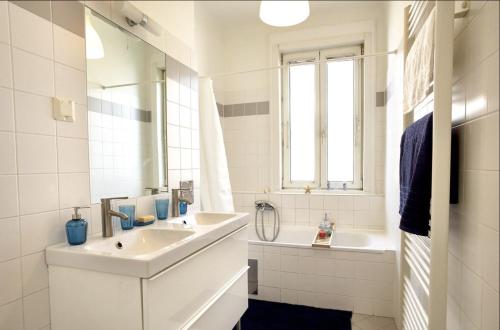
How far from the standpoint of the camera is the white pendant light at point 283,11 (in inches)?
62.9

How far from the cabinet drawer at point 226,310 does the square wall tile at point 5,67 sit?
1.14 m

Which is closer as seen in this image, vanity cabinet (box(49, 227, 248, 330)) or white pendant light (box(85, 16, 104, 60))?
vanity cabinet (box(49, 227, 248, 330))

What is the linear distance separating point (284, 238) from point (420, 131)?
198 centimetres

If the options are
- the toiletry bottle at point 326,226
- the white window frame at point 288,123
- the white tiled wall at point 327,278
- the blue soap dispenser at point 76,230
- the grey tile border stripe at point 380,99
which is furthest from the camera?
the white window frame at point 288,123

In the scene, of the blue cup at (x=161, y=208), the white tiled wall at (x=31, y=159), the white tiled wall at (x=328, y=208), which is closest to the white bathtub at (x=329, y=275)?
the white tiled wall at (x=328, y=208)

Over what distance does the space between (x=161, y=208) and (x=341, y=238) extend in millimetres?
1763

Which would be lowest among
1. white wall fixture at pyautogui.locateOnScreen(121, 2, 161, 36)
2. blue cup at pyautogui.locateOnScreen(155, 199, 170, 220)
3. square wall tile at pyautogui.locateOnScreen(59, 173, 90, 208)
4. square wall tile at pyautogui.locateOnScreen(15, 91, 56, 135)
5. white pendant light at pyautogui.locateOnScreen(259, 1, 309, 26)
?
blue cup at pyautogui.locateOnScreen(155, 199, 170, 220)

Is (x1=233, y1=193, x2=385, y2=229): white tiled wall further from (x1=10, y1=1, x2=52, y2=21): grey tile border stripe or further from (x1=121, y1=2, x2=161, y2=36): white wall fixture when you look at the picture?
(x1=10, y1=1, x2=52, y2=21): grey tile border stripe

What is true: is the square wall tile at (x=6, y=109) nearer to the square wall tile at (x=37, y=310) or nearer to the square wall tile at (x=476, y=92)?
the square wall tile at (x=37, y=310)

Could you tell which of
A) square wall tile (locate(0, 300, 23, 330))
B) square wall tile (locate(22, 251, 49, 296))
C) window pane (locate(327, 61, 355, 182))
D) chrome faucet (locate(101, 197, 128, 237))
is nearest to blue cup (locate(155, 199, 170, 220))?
chrome faucet (locate(101, 197, 128, 237))

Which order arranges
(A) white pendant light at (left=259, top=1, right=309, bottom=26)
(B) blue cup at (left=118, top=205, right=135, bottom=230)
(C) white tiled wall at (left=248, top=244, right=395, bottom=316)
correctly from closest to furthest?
(B) blue cup at (left=118, top=205, right=135, bottom=230) < (A) white pendant light at (left=259, top=1, right=309, bottom=26) < (C) white tiled wall at (left=248, top=244, right=395, bottom=316)

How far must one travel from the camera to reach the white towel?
1.04 meters

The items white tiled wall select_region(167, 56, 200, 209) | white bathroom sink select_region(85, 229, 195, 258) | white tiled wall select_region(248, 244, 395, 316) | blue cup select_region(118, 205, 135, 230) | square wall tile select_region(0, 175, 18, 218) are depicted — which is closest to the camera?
square wall tile select_region(0, 175, 18, 218)

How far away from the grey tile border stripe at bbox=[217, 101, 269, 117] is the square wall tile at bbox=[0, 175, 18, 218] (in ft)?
7.31
